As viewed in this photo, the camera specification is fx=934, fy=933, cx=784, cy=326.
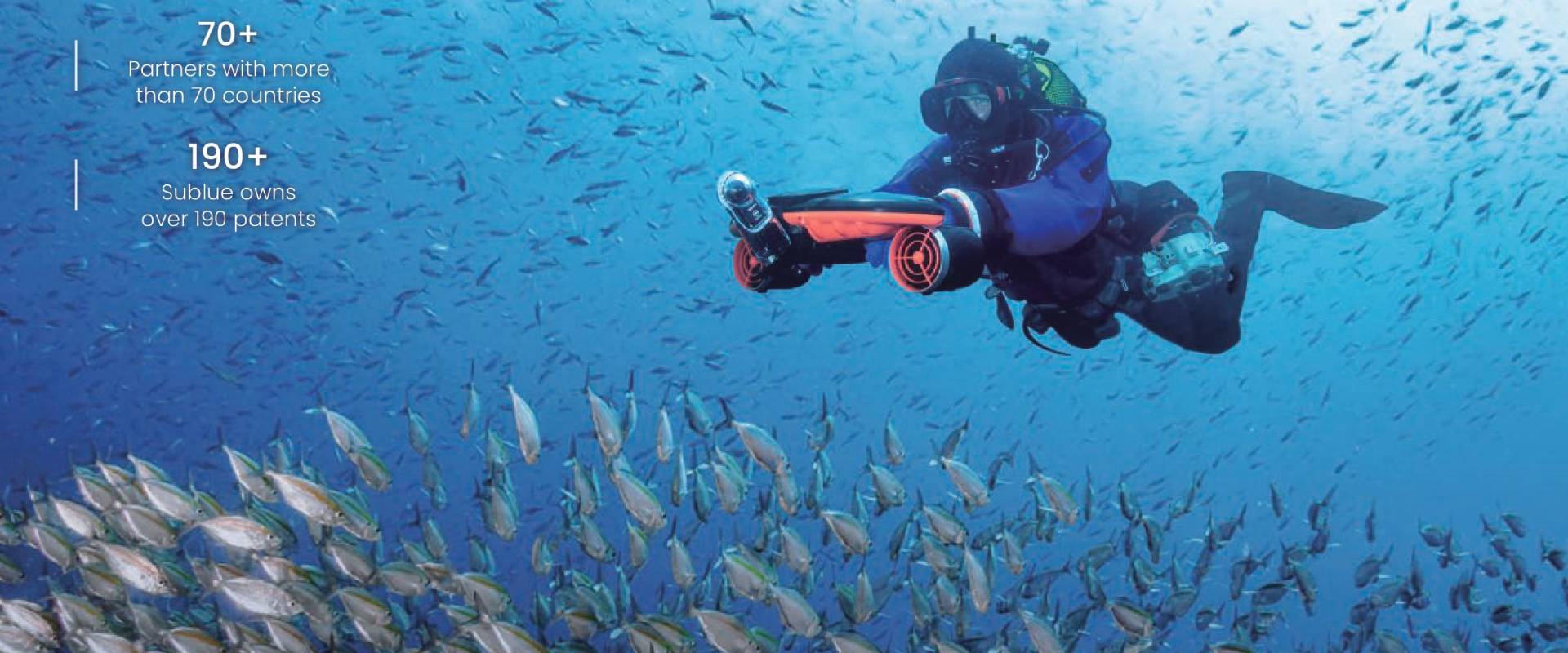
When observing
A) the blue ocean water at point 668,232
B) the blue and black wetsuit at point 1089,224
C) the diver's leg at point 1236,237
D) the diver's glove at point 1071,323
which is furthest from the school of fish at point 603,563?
the blue ocean water at point 668,232

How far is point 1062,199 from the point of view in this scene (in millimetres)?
4309

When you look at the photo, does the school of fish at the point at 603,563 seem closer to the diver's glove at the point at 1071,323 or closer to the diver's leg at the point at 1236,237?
the diver's glove at the point at 1071,323

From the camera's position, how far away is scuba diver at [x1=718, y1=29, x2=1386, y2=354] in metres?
3.69

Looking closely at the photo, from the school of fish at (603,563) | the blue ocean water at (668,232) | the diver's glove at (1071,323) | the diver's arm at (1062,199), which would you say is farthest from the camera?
the blue ocean water at (668,232)

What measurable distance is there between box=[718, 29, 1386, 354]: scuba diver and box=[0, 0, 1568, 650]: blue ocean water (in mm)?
6259

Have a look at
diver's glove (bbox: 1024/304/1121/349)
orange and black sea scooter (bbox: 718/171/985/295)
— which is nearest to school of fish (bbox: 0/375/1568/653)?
diver's glove (bbox: 1024/304/1121/349)

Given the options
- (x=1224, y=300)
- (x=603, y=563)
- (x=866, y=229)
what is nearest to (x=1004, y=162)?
(x=866, y=229)

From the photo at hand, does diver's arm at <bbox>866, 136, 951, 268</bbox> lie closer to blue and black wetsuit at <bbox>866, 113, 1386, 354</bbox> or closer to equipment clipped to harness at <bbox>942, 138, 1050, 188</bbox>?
blue and black wetsuit at <bbox>866, 113, 1386, 354</bbox>

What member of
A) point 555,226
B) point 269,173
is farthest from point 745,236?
point 555,226

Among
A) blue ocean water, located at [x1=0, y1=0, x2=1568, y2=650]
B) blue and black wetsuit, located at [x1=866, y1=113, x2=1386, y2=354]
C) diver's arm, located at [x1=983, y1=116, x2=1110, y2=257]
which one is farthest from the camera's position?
blue ocean water, located at [x1=0, y1=0, x2=1568, y2=650]

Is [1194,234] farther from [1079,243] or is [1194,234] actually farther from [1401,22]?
[1401,22]

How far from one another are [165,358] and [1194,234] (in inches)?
1566

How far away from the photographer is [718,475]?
214 inches

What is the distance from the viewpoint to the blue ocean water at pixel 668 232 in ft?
74.8
